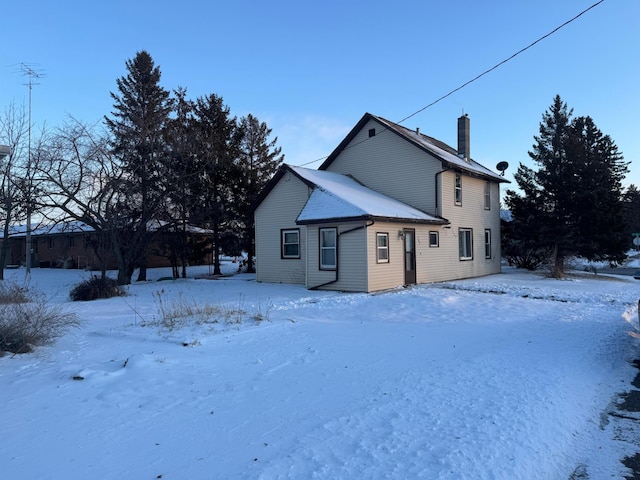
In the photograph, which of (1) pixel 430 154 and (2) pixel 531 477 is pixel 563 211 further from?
(2) pixel 531 477

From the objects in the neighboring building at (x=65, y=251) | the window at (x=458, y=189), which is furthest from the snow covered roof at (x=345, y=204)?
the neighboring building at (x=65, y=251)

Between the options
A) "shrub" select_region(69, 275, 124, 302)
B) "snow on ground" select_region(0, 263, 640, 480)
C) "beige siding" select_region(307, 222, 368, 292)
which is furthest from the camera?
"beige siding" select_region(307, 222, 368, 292)

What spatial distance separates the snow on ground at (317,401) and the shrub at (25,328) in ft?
0.80

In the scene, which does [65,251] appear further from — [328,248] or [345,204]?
[345,204]

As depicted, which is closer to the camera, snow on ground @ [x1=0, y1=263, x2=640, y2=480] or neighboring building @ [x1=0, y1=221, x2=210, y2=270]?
snow on ground @ [x1=0, y1=263, x2=640, y2=480]

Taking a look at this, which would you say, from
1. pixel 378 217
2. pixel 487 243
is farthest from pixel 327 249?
pixel 487 243

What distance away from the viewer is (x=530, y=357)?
721 cm

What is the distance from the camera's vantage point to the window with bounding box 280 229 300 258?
19.6 meters

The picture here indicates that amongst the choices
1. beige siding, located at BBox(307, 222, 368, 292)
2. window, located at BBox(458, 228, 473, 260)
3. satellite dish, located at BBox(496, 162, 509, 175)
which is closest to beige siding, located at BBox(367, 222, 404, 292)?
beige siding, located at BBox(307, 222, 368, 292)

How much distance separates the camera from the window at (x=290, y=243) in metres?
19.6

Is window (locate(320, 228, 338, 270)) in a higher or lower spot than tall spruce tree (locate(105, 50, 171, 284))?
lower

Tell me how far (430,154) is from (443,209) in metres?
2.53

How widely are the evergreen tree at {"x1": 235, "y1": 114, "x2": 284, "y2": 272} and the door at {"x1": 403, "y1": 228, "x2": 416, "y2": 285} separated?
35.7 ft

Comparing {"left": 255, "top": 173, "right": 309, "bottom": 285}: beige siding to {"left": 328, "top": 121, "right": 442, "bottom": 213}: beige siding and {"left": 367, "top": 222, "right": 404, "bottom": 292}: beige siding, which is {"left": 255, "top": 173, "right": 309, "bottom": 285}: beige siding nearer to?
{"left": 367, "top": 222, "right": 404, "bottom": 292}: beige siding
